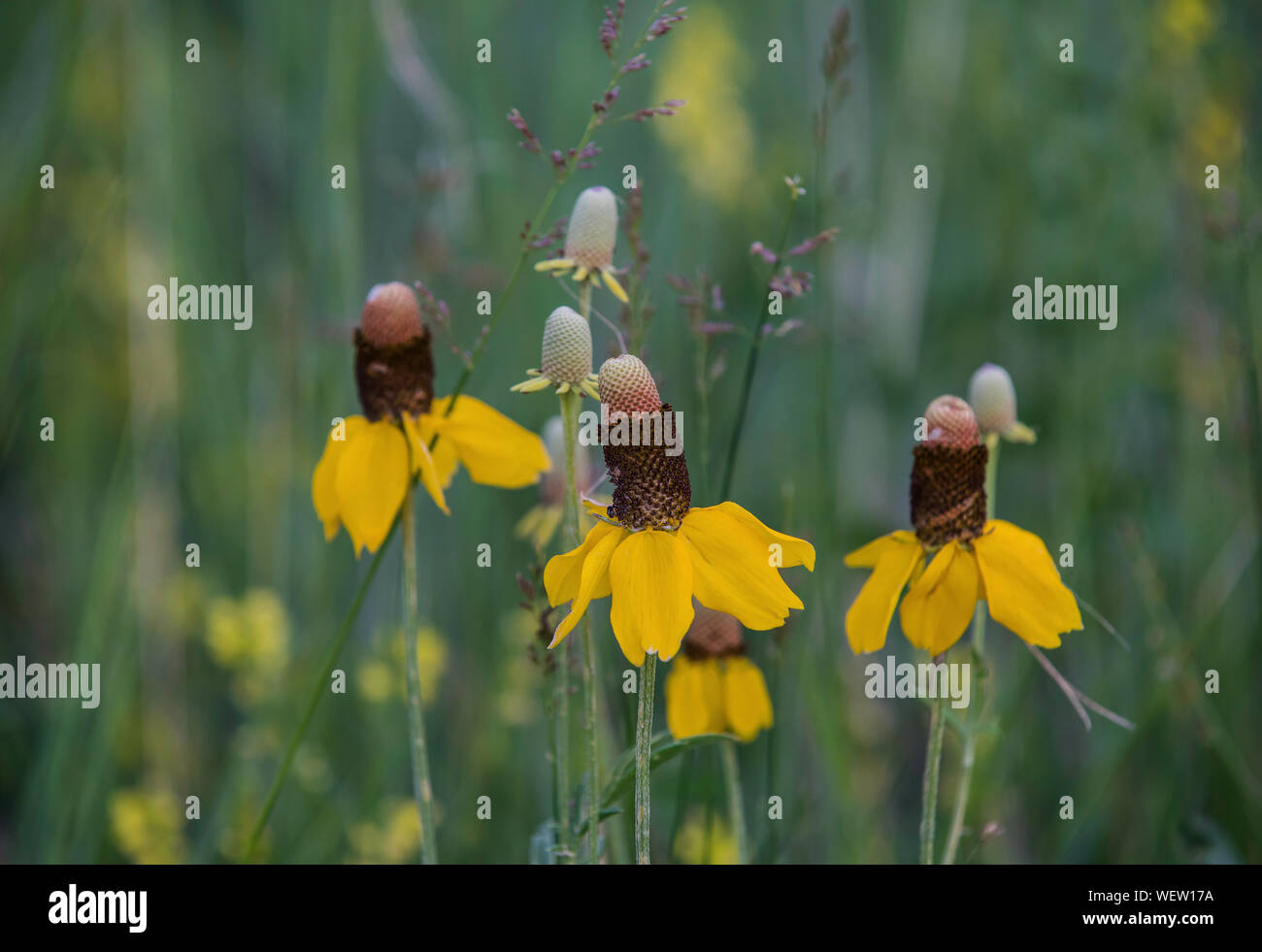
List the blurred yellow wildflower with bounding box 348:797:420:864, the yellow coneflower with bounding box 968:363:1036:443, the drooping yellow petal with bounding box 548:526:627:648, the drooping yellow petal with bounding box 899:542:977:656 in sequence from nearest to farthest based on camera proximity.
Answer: the drooping yellow petal with bounding box 548:526:627:648 < the drooping yellow petal with bounding box 899:542:977:656 < the yellow coneflower with bounding box 968:363:1036:443 < the blurred yellow wildflower with bounding box 348:797:420:864

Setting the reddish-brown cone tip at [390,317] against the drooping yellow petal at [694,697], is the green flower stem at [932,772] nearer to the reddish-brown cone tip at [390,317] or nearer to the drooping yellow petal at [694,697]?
the drooping yellow petal at [694,697]

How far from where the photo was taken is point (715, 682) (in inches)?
71.6

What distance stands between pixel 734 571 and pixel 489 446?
0.46 m

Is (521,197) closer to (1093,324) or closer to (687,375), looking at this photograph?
(687,375)

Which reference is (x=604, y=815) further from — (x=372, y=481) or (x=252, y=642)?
(x=252, y=642)

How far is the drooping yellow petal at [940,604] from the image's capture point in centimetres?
137

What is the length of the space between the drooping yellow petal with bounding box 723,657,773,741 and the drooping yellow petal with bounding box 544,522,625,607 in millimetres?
605

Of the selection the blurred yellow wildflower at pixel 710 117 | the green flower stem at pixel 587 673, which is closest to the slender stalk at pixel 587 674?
the green flower stem at pixel 587 673

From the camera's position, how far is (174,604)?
9.97 ft

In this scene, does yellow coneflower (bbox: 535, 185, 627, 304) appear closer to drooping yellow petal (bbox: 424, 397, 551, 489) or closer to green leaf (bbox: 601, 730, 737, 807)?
drooping yellow petal (bbox: 424, 397, 551, 489)

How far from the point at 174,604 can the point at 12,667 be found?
48cm

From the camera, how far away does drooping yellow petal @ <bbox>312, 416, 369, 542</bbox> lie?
59.7 inches

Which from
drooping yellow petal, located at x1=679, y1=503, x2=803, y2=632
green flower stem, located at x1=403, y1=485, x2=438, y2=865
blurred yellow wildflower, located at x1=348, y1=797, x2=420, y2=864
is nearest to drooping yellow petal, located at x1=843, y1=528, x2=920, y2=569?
drooping yellow petal, located at x1=679, y1=503, x2=803, y2=632
